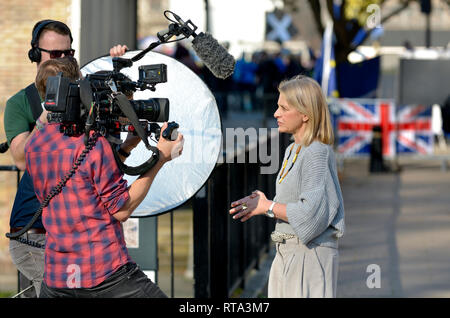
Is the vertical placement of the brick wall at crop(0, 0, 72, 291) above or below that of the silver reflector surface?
above

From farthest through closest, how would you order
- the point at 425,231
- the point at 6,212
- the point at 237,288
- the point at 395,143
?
1. the point at 395,143
2. the point at 425,231
3. the point at 6,212
4. the point at 237,288

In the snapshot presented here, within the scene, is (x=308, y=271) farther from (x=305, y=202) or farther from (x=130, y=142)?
(x=130, y=142)

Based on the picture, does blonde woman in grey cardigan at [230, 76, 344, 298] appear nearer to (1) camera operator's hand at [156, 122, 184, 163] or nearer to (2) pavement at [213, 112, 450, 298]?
(1) camera operator's hand at [156, 122, 184, 163]

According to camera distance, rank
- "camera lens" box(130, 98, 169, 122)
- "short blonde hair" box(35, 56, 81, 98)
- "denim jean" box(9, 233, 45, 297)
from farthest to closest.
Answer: "denim jean" box(9, 233, 45, 297) → "short blonde hair" box(35, 56, 81, 98) → "camera lens" box(130, 98, 169, 122)

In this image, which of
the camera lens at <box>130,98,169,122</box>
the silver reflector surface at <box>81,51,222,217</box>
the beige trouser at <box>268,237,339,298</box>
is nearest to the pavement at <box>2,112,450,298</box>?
the beige trouser at <box>268,237,339,298</box>

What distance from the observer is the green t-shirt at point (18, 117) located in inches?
165

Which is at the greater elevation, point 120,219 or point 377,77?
point 377,77

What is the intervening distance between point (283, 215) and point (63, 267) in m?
0.96

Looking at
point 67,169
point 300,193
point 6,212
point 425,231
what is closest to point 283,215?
point 300,193

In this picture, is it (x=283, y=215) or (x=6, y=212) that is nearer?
(x=283, y=215)

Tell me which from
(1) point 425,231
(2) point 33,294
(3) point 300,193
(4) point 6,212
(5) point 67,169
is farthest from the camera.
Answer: (1) point 425,231

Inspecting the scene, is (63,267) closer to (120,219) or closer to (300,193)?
(120,219)

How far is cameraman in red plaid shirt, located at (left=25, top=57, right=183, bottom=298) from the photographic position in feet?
11.1

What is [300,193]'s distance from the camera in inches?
144
